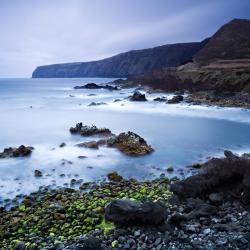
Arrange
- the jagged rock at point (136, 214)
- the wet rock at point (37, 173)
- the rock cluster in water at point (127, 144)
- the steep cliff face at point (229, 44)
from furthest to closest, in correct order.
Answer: the steep cliff face at point (229, 44), the rock cluster in water at point (127, 144), the wet rock at point (37, 173), the jagged rock at point (136, 214)

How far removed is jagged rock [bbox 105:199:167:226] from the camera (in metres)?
9.04

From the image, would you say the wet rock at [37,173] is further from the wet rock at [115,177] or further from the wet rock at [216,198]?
the wet rock at [216,198]

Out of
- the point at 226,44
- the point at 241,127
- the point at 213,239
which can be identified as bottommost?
the point at 241,127

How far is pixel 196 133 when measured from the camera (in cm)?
2839

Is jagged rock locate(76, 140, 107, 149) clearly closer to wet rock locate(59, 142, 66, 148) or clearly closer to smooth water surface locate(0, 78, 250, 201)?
smooth water surface locate(0, 78, 250, 201)

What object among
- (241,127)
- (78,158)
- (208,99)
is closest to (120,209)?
(78,158)

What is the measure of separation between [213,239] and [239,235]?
2.06 feet

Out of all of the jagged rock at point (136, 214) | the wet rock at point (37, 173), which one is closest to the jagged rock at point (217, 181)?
the jagged rock at point (136, 214)

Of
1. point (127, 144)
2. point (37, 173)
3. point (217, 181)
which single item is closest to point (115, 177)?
point (37, 173)

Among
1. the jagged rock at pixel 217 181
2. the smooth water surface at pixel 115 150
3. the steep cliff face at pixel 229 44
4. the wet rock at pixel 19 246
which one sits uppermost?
the steep cliff face at pixel 229 44

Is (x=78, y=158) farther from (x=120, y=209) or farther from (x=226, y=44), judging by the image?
(x=226, y=44)

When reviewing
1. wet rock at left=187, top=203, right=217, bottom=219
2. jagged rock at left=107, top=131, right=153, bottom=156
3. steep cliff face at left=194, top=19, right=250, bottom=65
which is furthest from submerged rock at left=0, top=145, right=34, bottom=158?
steep cliff face at left=194, top=19, right=250, bottom=65

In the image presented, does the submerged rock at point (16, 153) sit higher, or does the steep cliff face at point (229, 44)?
the steep cliff face at point (229, 44)

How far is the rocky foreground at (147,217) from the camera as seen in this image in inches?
334
